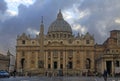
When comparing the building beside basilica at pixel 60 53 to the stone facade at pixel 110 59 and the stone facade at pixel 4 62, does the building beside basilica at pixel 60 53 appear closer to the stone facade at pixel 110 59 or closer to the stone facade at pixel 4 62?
the stone facade at pixel 110 59

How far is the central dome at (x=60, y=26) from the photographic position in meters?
161

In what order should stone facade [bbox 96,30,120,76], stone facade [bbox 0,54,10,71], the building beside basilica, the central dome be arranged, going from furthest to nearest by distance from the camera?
the central dome
stone facade [bbox 0,54,10,71]
the building beside basilica
stone facade [bbox 96,30,120,76]

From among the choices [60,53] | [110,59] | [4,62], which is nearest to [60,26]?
[60,53]

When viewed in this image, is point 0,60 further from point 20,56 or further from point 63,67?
point 63,67

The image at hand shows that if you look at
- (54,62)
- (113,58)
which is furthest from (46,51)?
(113,58)

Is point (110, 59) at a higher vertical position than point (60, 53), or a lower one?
lower

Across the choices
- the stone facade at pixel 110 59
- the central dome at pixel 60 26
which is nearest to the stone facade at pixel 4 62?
the central dome at pixel 60 26

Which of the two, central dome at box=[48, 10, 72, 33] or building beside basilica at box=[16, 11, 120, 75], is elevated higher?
Answer: central dome at box=[48, 10, 72, 33]

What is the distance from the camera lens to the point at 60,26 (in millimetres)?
161875

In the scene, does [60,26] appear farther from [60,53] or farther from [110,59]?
[110,59]

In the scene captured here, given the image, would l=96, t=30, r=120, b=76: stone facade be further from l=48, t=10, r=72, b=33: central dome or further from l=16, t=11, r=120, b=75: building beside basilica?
l=48, t=10, r=72, b=33: central dome

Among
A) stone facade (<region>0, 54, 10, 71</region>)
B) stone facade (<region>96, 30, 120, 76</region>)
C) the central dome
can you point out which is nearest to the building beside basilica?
stone facade (<region>96, 30, 120, 76</region>)

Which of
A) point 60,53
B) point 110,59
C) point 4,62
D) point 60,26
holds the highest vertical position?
point 60,26

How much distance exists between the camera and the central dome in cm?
16062
